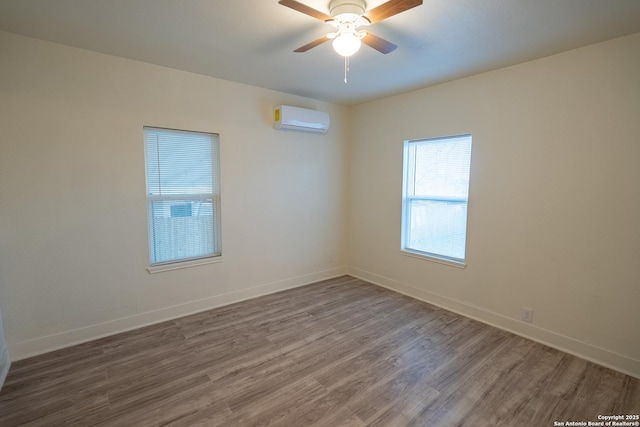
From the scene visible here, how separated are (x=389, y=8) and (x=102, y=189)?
274 cm

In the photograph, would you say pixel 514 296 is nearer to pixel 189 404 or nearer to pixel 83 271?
pixel 189 404

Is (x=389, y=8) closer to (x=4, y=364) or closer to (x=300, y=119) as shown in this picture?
(x=300, y=119)

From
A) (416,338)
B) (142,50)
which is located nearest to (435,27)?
(142,50)

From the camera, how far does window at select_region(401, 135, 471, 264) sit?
3.39 metres

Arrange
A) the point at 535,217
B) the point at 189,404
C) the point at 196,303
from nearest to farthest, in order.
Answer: the point at 189,404
the point at 535,217
the point at 196,303

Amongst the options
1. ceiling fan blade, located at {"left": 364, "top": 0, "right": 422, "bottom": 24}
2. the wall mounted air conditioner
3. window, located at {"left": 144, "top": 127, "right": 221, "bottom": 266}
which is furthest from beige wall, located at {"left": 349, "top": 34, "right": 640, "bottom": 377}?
window, located at {"left": 144, "top": 127, "right": 221, "bottom": 266}

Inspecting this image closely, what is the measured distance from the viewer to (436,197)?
3.65 meters

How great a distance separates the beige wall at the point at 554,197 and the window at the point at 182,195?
2497mm

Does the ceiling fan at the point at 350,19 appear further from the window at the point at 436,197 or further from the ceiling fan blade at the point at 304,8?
the window at the point at 436,197

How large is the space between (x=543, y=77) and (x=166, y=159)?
3.63 meters

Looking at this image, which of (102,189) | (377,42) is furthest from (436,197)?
(102,189)

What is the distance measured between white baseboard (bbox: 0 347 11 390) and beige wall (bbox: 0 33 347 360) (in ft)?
0.33

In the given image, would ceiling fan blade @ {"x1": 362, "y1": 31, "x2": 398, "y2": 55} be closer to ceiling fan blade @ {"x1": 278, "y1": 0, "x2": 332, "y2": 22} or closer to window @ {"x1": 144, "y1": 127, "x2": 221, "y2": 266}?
ceiling fan blade @ {"x1": 278, "y1": 0, "x2": 332, "y2": 22}

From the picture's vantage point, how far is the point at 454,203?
346cm
